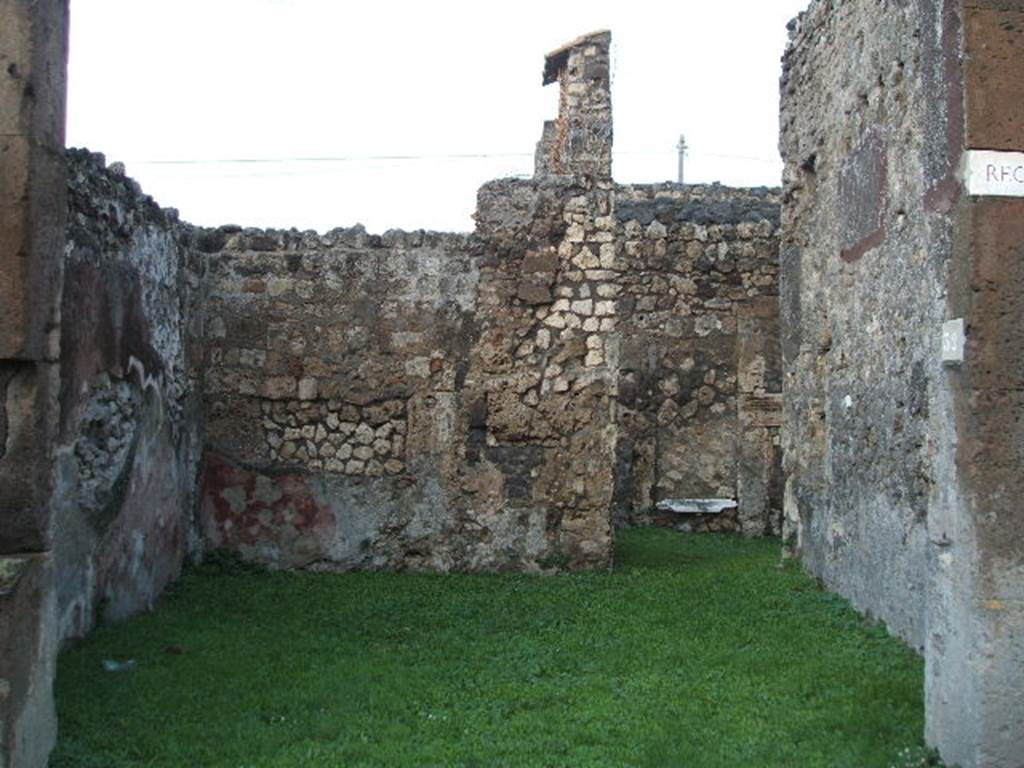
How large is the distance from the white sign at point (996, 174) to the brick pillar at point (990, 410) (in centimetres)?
1

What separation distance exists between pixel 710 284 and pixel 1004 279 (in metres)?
8.38

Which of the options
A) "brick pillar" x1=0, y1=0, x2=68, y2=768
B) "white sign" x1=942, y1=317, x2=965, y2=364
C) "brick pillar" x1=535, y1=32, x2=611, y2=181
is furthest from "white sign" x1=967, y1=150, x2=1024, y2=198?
"brick pillar" x1=535, y1=32, x2=611, y2=181

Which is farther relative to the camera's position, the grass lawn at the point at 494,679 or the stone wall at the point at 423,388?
the stone wall at the point at 423,388

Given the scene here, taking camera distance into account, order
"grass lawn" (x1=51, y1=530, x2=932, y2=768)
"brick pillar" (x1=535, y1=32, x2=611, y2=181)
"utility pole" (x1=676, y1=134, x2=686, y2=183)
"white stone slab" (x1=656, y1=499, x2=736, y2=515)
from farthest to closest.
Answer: "utility pole" (x1=676, y1=134, x2=686, y2=183) → "brick pillar" (x1=535, y1=32, x2=611, y2=181) → "white stone slab" (x1=656, y1=499, x2=736, y2=515) → "grass lawn" (x1=51, y1=530, x2=932, y2=768)

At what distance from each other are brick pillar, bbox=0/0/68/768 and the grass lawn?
652mm

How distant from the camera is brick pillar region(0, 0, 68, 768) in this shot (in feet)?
13.1

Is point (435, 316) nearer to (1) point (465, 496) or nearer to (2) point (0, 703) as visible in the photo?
(1) point (465, 496)

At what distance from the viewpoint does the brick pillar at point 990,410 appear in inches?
164

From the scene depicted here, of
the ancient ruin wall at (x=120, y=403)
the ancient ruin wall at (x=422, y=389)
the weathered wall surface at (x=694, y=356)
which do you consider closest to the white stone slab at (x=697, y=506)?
the weathered wall surface at (x=694, y=356)

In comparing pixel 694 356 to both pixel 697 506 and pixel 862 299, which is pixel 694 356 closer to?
pixel 697 506

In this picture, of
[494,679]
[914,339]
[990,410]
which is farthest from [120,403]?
[990,410]

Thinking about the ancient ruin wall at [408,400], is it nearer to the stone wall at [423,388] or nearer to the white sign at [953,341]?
the stone wall at [423,388]

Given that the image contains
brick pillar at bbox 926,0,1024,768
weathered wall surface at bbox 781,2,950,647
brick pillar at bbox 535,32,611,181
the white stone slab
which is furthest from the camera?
brick pillar at bbox 535,32,611,181

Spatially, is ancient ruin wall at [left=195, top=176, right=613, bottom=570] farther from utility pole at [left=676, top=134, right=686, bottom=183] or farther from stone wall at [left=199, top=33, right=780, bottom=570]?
utility pole at [left=676, top=134, right=686, bottom=183]
